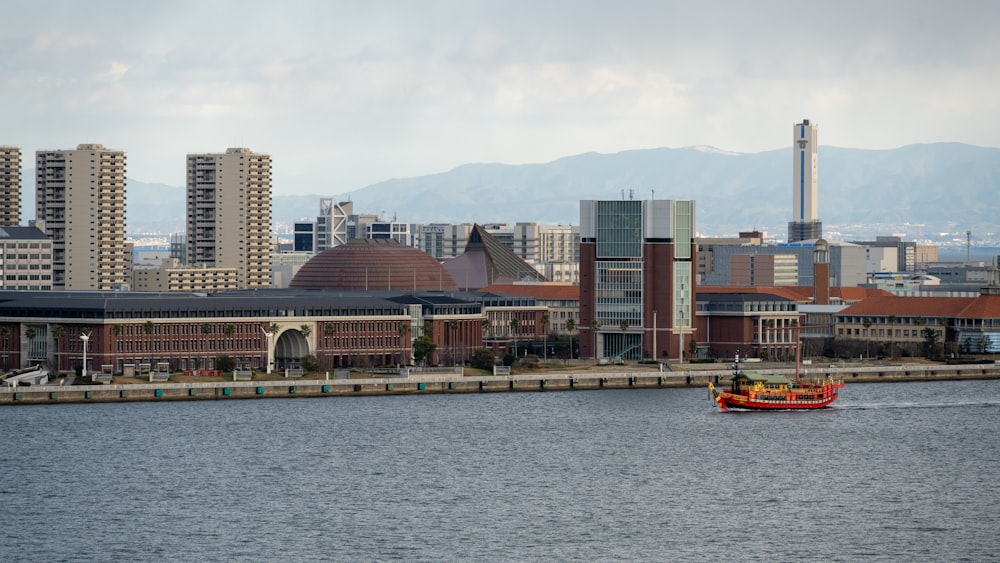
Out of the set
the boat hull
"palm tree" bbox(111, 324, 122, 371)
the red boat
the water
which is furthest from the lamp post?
the boat hull

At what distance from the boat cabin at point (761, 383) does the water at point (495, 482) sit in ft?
12.6

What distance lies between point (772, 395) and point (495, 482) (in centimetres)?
5332

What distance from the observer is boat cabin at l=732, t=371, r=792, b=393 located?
565 ft

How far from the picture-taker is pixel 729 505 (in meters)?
116

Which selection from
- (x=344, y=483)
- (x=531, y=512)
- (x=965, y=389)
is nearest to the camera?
(x=531, y=512)

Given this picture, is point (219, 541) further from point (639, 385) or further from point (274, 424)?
point (639, 385)

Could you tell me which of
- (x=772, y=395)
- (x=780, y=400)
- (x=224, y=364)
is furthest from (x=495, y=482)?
(x=224, y=364)

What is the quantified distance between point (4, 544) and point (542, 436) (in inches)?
2066

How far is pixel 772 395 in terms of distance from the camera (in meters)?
172

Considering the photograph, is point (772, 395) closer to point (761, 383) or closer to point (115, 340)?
point (761, 383)

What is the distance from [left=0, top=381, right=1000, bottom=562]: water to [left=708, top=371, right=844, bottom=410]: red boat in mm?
2050

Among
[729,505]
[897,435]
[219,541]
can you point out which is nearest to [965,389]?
[897,435]

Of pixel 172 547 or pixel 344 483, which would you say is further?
pixel 344 483

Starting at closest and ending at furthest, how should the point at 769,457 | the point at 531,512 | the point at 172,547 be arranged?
the point at 172,547 → the point at 531,512 → the point at 769,457
